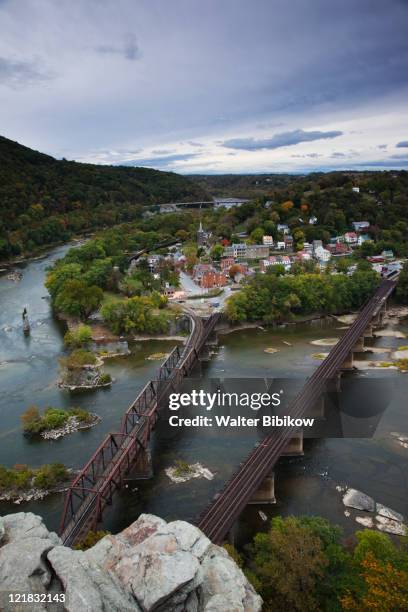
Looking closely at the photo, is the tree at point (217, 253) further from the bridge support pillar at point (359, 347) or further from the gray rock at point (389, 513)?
the gray rock at point (389, 513)

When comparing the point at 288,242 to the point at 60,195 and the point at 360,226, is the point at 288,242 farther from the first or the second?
the point at 60,195

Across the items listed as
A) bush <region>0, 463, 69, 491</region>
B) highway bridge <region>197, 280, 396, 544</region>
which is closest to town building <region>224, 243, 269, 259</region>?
highway bridge <region>197, 280, 396, 544</region>

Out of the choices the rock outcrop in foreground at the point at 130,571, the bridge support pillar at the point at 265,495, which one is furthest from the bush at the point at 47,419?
the rock outcrop in foreground at the point at 130,571

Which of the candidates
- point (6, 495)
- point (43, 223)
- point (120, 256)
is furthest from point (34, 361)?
point (43, 223)

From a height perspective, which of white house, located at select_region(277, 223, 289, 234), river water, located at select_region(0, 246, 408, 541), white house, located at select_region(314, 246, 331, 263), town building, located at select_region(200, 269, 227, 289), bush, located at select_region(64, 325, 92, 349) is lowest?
river water, located at select_region(0, 246, 408, 541)

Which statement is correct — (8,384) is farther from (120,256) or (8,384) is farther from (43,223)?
(43,223)

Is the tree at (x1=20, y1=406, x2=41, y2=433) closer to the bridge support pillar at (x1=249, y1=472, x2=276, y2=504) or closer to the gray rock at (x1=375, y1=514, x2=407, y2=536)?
the bridge support pillar at (x1=249, y1=472, x2=276, y2=504)
